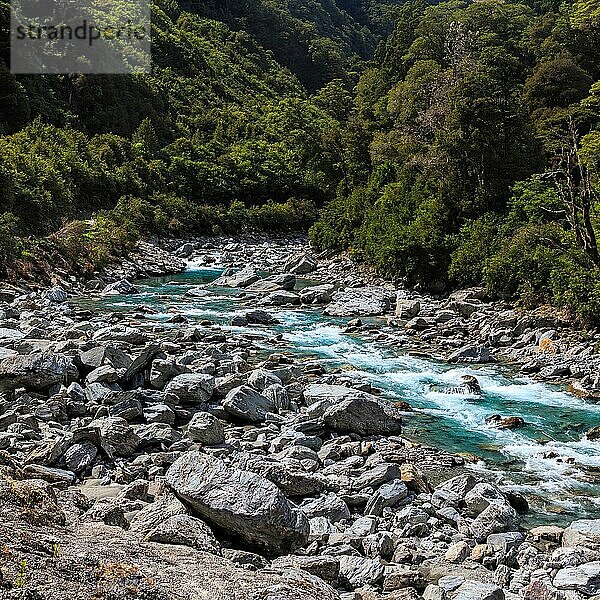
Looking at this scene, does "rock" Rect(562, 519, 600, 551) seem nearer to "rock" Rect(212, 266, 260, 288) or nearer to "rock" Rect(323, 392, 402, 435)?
"rock" Rect(323, 392, 402, 435)

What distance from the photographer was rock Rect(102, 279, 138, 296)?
90.5 feet

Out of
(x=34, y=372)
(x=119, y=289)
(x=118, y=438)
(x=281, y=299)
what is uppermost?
(x=34, y=372)

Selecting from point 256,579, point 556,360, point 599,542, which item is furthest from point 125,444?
point 556,360

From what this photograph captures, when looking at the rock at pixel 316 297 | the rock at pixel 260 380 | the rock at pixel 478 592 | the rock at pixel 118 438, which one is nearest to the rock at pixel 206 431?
the rock at pixel 118 438

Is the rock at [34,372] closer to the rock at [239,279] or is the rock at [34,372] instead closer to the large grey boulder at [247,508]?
the large grey boulder at [247,508]

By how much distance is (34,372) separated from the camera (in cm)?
1201

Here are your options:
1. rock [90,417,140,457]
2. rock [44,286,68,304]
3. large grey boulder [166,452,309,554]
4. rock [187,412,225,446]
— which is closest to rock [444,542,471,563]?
large grey boulder [166,452,309,554]

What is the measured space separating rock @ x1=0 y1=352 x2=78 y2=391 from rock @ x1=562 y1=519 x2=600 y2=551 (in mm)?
9141

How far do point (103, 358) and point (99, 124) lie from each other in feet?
178

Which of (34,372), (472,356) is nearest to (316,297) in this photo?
(472,356)

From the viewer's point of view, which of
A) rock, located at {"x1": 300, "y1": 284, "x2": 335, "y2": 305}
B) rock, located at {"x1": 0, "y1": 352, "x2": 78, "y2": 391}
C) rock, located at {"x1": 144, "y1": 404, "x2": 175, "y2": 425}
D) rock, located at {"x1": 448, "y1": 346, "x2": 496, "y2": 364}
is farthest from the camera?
rock, located at {"x1": 300, "y1": 284, "x2": 335, "y2": 305}

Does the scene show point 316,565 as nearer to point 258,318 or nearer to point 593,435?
point 593,435

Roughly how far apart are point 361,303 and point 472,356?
8.06 metres

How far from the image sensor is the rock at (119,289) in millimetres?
27594
